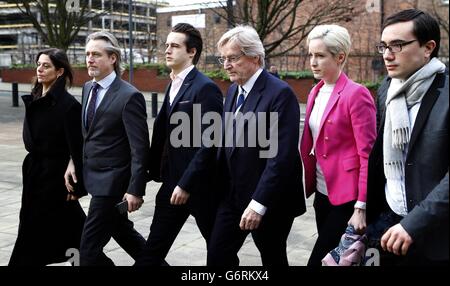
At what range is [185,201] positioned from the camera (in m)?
3.79

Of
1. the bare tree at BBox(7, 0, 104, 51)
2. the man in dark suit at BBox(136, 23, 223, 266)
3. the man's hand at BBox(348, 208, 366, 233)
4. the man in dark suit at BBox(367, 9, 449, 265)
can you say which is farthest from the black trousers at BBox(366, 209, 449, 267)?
the bare tree at BBox(7, 0, 104, 51)

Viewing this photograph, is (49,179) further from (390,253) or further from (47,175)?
(390,253)

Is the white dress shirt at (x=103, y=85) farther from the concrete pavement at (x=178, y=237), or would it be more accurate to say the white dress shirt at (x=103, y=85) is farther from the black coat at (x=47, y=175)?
the concrete pavement at (x=178, y=237)

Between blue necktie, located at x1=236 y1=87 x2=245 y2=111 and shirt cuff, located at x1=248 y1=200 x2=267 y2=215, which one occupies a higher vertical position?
blue necktie, located at x1=236 y1=87 x2=245 y2=111

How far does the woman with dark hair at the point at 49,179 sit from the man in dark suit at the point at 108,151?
0.20 m

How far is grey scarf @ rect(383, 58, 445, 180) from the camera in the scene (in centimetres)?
259

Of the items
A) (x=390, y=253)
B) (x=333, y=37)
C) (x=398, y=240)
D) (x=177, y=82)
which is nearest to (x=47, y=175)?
(x=177, y=82)

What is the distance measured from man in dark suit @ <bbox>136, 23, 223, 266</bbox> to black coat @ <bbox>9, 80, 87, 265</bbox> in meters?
0.61

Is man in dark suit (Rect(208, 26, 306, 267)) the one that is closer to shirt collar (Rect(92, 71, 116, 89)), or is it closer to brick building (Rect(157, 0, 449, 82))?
shirt collar (Rect(92, 71, 116, 89))

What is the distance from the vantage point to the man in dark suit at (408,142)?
2354 millimetres

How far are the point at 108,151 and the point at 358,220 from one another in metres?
1.69

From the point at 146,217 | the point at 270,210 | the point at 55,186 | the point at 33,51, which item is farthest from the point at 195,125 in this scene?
the point at 33,51
